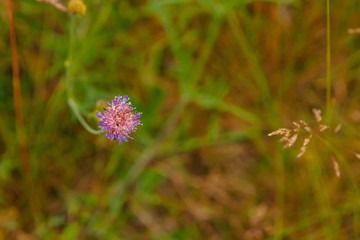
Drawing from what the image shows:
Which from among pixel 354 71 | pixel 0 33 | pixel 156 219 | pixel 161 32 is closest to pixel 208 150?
pixel 156 219

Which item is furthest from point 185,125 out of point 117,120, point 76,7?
point 76,7

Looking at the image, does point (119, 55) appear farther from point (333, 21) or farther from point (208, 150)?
point (333, 21)

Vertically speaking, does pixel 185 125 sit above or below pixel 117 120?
above

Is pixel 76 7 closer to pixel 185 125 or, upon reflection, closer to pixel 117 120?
pixel 117 120

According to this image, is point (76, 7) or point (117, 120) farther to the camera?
point (76, 7)

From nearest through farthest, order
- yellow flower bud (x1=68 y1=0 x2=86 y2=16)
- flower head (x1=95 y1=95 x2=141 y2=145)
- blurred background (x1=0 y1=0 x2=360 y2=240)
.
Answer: flower head (x1=95 y1=95 x2=141 y2=145)
yellow flower bud (x1=68 y1=0 x2=86 y2=16)
blurred background (x1=0 y1=0 x2=360 y2=240)
